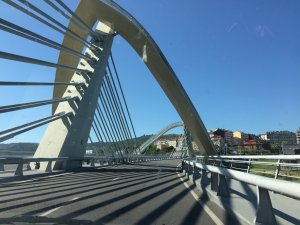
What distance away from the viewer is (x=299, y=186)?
499 cm

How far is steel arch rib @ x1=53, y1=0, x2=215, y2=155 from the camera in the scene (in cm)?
3341

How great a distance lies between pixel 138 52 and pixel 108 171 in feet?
57.2

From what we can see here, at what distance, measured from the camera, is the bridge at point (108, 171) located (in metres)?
8.12

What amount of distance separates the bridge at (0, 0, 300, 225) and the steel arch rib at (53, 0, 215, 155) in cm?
10

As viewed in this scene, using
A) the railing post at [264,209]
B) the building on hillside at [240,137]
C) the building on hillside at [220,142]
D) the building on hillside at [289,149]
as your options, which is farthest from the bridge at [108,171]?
the building on hillside at [240,137]

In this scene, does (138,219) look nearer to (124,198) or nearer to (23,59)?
(124,198)

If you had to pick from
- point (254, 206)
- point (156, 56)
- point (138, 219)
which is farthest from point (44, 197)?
point (156, 56)

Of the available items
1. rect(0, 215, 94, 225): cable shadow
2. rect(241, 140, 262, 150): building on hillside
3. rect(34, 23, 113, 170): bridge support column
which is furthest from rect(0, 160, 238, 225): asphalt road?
rect(241, 140, 262, 150): building on hillside

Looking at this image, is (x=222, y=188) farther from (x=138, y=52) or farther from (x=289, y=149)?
Result: (x=289, y=149)

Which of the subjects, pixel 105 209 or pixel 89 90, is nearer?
pixel 105 209

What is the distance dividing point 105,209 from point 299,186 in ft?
16.4

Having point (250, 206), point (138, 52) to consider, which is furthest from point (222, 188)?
point (138, 52)

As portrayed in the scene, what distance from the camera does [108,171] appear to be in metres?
26.3

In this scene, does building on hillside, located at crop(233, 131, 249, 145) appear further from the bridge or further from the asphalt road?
the asphalt road
